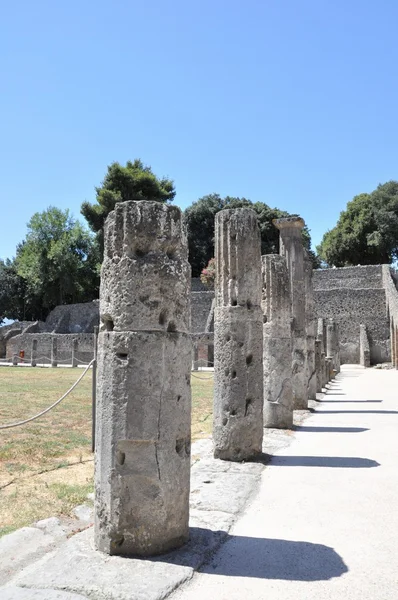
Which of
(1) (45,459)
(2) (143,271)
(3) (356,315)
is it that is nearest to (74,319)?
(3) (356,315)

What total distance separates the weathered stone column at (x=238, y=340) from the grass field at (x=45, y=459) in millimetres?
1751

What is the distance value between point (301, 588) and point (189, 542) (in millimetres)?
955

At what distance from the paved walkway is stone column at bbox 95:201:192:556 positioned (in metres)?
0.53

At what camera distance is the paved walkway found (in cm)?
319

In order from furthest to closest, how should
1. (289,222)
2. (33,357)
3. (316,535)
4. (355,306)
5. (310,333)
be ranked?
(355,306)
(33,357)
(310,333)
(289,222)
(316,535)

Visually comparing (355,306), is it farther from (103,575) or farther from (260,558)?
(103,575)

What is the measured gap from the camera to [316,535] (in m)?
4.08

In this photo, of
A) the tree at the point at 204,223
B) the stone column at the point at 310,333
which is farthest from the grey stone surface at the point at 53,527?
the tree at the point at 204,223

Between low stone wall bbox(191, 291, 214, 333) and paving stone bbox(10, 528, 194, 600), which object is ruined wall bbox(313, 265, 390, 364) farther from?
paving stone bbox(10, 528, 194, 600)

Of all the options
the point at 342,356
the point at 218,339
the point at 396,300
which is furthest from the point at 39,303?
the point at 218,339

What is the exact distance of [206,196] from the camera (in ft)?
163

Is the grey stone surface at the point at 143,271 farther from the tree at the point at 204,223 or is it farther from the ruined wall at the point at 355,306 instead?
the tree at the point at 204,223

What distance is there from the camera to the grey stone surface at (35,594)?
115 inches

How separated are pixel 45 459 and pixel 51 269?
43.6m
